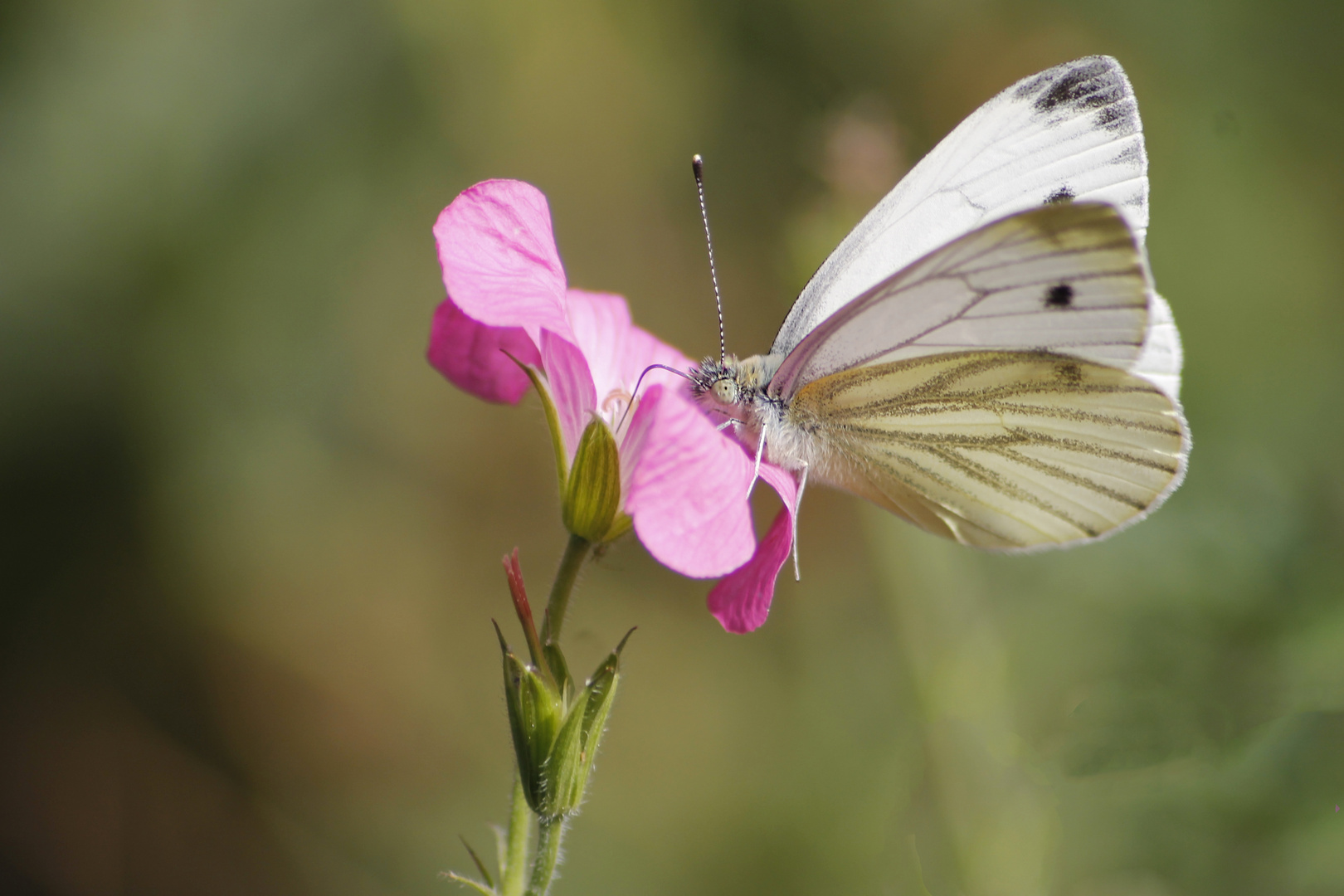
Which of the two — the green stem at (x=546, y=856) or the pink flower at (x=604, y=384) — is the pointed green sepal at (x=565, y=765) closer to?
the green stem at (x=546, y=856)

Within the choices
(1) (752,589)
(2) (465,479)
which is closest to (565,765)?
(1) (752,589)

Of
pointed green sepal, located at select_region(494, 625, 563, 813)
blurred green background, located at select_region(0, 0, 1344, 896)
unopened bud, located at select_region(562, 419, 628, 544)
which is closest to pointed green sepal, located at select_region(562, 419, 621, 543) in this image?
unopened bud, located at select_region(562, 419, 628, 544)

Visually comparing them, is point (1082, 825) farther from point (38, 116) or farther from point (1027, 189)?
point (38, 116)

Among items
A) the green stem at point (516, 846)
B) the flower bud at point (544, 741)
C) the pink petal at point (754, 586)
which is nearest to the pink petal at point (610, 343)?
the pink petal at point (754, 586)

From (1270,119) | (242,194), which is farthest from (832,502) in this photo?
(242,194)

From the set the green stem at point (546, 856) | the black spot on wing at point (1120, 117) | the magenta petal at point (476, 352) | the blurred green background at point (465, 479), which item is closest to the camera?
the green stem at point (546, 856)

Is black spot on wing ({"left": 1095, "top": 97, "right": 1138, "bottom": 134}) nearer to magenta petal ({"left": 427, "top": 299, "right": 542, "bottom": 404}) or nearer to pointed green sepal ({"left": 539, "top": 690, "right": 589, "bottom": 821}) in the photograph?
magenta petal ({"left": 427, "top": 299, "right": 542, "bottom": 404})

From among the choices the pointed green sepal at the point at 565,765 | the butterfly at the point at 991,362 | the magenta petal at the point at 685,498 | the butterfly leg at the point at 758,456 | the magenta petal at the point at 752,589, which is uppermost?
the butterfly at the point at 991,362
